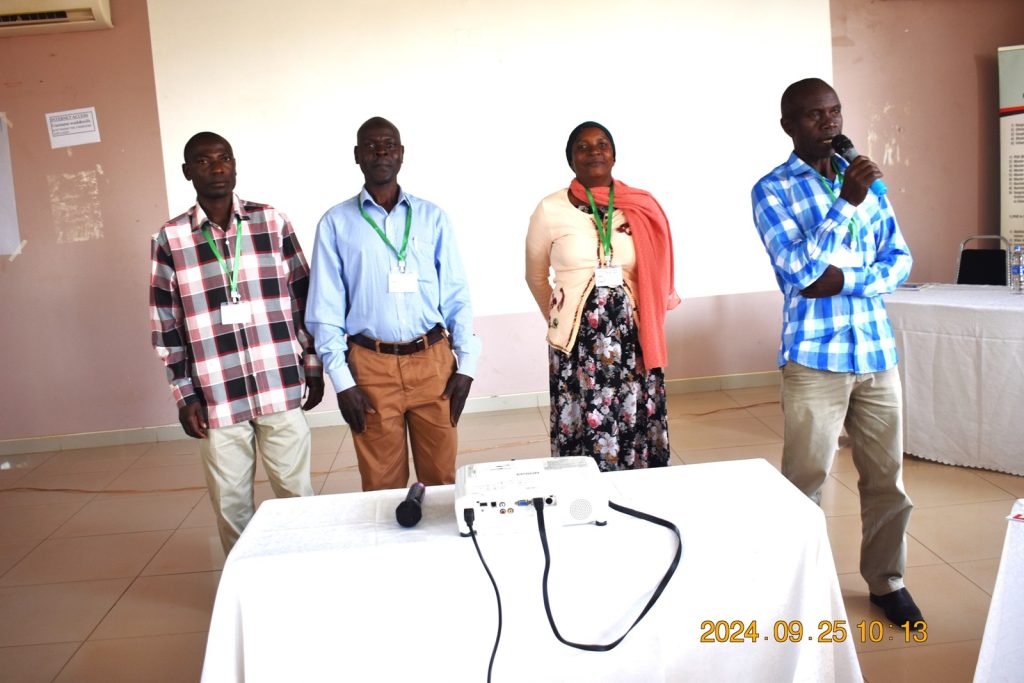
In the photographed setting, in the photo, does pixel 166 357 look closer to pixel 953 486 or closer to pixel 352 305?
pixel 352 305

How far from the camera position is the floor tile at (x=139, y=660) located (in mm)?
2590

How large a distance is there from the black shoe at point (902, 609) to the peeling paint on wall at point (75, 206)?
15.2 ft

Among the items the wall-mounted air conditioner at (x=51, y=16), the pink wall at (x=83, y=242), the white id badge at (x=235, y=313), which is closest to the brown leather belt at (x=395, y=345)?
the white id badge at (x=235, y=313)

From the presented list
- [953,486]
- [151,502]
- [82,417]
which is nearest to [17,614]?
[151,502]

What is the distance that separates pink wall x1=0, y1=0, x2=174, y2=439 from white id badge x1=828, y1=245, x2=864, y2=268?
4.09 meters

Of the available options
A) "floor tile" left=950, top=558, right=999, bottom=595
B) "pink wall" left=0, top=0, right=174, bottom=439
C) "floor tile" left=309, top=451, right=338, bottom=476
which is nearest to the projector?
"floor tile" left=950, top=558, right=999, bottom=595

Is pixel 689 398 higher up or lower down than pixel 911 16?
lower down

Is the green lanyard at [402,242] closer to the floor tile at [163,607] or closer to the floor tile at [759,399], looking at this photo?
the floor tile at [163,607]

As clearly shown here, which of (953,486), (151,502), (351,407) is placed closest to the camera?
(351,407)

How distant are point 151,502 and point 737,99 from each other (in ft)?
13.5

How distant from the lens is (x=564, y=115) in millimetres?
5211

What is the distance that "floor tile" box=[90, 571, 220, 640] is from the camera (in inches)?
114

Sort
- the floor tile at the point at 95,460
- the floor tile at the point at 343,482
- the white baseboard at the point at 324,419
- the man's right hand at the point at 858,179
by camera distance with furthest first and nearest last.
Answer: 1. the white baseboard at the point at 324,419
2. the floor tile at the point at 95,460
3. the floor tile at the point at 343,482
4. the man's right hand at the point at 858,179

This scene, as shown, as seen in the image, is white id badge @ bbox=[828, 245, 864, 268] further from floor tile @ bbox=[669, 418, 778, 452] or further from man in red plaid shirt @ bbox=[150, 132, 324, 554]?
floor tile @ bbox=[669, 418, 778, 452]
